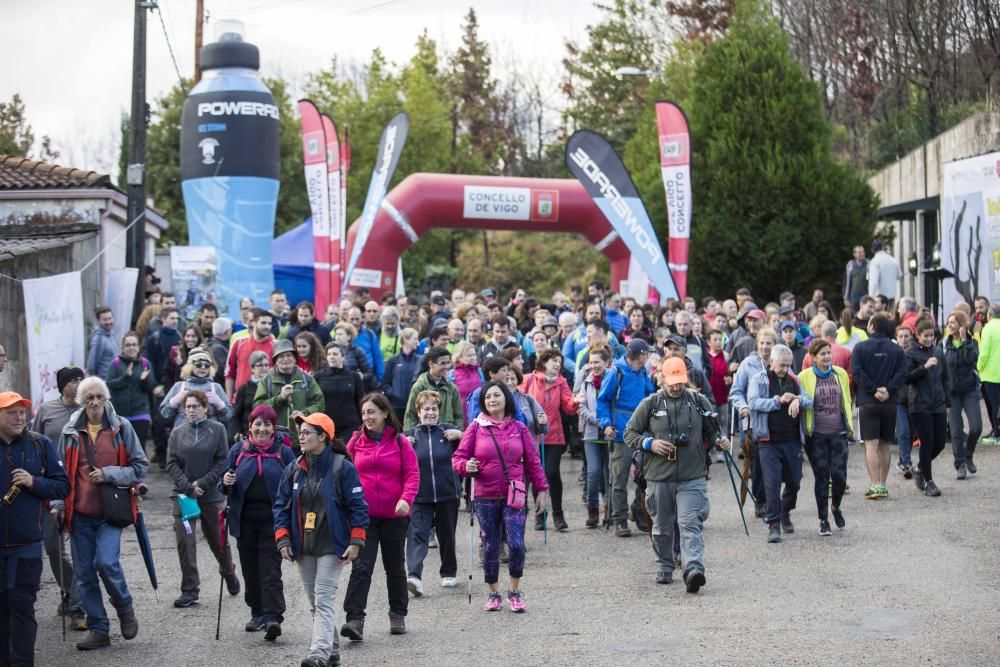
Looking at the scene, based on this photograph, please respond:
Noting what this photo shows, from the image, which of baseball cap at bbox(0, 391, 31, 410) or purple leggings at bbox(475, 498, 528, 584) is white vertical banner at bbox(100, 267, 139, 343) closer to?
purple leggings at bbox(475, 498, 528, 584)

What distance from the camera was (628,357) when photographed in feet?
42.8

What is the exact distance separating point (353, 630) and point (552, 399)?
4.89 m

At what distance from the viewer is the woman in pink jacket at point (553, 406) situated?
44.3ft

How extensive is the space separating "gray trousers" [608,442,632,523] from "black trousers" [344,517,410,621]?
3869 mm

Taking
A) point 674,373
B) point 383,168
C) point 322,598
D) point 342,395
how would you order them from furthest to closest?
point 383,168 → point 342,395 → point 674,373 → point 322,598

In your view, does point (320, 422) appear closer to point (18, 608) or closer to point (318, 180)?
point (18, 608)

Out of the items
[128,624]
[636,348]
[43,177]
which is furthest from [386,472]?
[43,177]

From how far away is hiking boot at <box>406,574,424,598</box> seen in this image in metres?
10.6

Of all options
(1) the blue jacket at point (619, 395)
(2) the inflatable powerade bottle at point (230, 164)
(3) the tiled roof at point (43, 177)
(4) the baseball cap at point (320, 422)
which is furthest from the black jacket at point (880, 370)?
(2) the inflatable powerade bottle at point (230, 164)

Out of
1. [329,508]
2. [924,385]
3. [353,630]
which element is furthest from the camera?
[924,385]

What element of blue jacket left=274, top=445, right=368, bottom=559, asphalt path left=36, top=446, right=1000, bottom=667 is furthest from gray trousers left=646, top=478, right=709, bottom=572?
blue jacket left=274, top=445, right=368, bottom=559

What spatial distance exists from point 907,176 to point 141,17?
19509 millimetres

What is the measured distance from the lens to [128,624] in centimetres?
946

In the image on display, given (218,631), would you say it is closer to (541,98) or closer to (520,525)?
(520,525)
